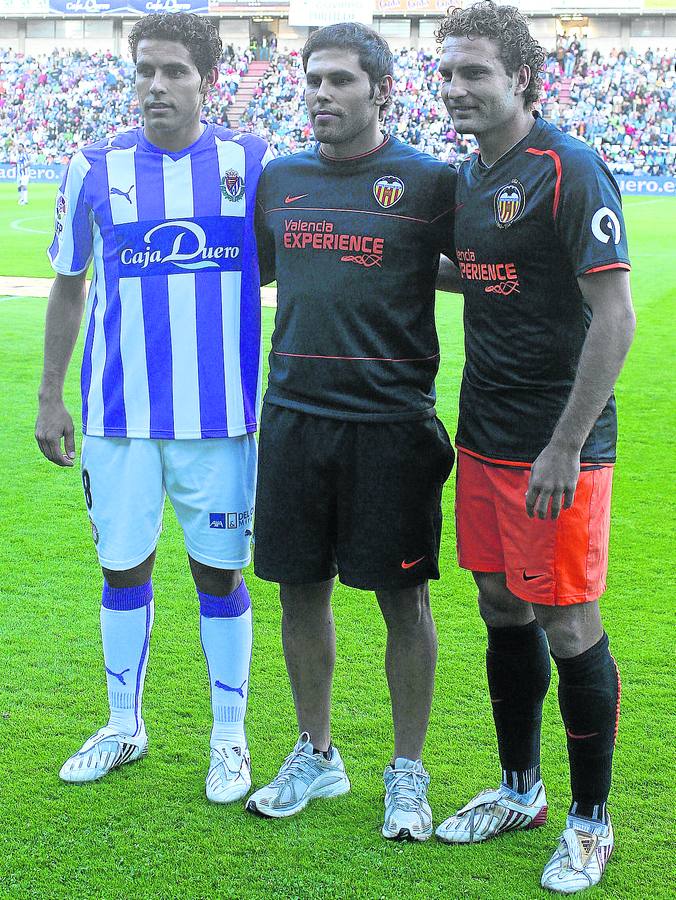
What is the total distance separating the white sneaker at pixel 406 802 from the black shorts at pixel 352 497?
0.54m

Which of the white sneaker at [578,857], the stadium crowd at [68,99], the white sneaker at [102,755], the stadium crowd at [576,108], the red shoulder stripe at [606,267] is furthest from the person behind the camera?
the stadium crowd at [68,99]

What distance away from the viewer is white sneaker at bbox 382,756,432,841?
9.37 ft

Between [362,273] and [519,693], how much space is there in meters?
1.20

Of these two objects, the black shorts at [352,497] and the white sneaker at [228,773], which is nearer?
the black shorts at [352,497]

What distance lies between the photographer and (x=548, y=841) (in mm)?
2859

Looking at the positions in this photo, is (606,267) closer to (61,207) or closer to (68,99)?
(61,207)

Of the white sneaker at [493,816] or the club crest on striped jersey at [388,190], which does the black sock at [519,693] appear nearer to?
the white sneaker at [493,816]

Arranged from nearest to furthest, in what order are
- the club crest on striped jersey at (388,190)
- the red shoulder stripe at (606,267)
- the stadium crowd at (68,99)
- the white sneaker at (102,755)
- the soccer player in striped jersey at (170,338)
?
1. the red shoulder stripe at (606,267)
2. the club crest on striped jersey at (388,190)
3. the soccer player in striped jersey at (170,338)
4. the white sneaker at (102,755)
5. the stadium crowd at (68,99)

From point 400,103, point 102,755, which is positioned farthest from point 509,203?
point 400,103

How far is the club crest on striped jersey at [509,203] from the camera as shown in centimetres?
251

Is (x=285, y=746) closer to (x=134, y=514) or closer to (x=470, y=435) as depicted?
(x=134, y=514)

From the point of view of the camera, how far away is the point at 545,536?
258cm

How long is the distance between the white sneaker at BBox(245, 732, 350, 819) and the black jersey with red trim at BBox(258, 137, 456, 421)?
40.5 inches

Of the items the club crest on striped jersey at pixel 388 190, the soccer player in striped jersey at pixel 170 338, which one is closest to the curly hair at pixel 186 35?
the soccer player in striped jersey at pixel 170 338
